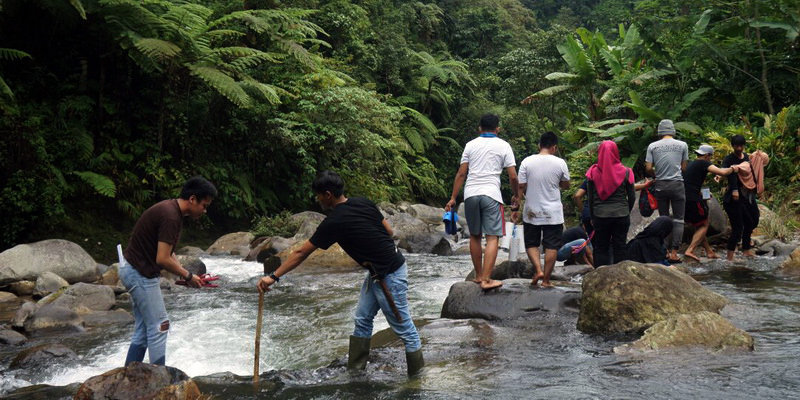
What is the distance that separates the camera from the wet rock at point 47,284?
32.1 ft

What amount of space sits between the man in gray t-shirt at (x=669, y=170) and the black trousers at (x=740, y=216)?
3.96 feet

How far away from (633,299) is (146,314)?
426cm

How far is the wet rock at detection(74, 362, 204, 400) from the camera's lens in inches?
175

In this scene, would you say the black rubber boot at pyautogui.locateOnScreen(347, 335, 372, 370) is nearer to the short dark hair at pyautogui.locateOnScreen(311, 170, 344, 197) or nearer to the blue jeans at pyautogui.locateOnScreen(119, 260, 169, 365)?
the short dark hair at pyautogui.locateOnScreen(311, 170, 344, 197)

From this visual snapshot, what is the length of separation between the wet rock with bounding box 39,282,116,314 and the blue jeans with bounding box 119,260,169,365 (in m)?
4.17

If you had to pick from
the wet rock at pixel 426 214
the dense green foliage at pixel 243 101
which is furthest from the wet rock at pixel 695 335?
the wet rock at pixel 426 214

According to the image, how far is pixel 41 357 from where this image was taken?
20.2ft

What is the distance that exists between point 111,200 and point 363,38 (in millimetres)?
14538

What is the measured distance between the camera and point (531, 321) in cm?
672

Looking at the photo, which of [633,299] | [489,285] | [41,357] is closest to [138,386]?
[41,357]

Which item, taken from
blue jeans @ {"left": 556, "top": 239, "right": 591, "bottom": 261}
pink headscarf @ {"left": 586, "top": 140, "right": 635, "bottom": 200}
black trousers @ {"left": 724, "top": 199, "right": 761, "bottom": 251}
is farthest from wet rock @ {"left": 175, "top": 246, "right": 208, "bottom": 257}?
black trousers @ {"left": 724, "top": 199, "right": 761, "bottom": 251}

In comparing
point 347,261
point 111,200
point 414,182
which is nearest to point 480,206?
point 347,261

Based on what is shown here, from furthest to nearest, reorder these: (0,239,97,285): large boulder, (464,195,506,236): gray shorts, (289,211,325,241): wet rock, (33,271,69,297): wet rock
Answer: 1. (289,211,325,241): wet rock
2. (0,239,97,285): large boulder
3. (33,271,69,297): wet rock
4. (464,195,506,236): gray shorts

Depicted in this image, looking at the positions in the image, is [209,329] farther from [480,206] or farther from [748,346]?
[748,346]
